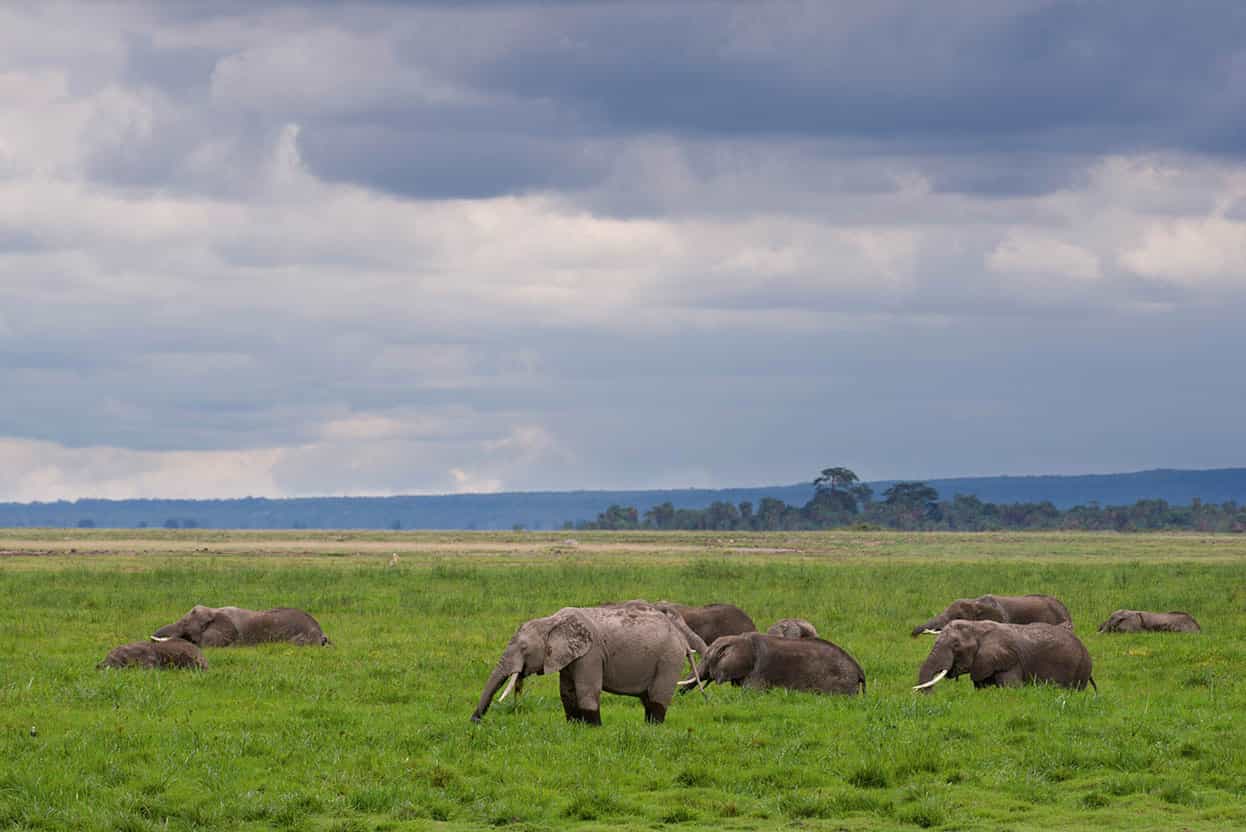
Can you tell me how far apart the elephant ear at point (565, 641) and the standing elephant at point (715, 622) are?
30.0 ft

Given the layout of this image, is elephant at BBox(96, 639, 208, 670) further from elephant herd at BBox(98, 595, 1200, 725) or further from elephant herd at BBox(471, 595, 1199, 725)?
elephant herd at BBox(471, 595, 1199, 725)

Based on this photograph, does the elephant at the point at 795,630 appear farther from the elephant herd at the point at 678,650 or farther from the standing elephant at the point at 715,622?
the standing elephant at the point at 715,622

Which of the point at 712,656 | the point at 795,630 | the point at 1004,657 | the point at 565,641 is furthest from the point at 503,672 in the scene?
the point at 795,630

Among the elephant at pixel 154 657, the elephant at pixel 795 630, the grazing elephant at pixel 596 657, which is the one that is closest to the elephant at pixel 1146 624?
the elephant at pixel 795 630

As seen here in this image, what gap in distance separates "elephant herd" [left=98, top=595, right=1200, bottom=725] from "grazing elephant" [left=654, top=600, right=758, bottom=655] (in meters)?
0.02

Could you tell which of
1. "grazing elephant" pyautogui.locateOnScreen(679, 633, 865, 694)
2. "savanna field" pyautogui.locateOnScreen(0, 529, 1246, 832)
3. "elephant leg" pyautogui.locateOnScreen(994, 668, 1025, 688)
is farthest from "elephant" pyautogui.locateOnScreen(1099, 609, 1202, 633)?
A: "grazing elephant" pyautogui.locateOnScreen(679, 633, 865, 694)

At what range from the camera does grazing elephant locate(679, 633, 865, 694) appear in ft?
73.2

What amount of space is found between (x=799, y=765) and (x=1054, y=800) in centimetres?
277

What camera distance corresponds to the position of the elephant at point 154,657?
24.5 m

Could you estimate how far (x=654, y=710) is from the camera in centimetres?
1978

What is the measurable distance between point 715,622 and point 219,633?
9.48 m

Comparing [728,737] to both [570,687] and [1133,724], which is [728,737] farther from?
[1133,724]

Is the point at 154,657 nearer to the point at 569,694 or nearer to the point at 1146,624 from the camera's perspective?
the point at 569,694

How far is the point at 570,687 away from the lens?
19.5 meters
